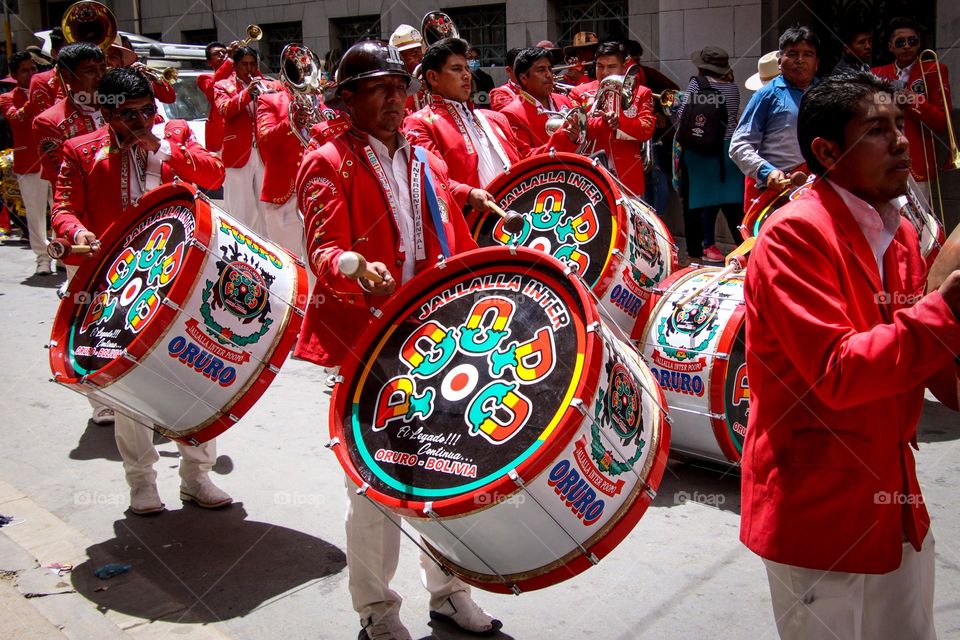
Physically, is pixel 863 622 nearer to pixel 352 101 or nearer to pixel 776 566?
pixel 776 566

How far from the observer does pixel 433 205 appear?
3.53 m

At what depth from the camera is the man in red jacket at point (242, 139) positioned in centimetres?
919

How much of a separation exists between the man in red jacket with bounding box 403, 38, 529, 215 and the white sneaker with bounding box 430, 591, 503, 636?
2.34 meters

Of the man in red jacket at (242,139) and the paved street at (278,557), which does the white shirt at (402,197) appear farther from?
the man in red jacket at (242,139)

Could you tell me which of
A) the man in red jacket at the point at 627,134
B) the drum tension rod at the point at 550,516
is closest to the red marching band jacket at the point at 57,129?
the man in red jacket at the point at 627,134

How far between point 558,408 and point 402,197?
116 centimetres

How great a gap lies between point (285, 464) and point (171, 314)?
5.91 ft

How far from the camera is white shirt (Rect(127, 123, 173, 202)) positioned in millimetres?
4785

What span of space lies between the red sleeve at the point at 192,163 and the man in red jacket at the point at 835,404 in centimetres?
345

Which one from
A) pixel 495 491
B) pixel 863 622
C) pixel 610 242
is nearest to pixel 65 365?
pixel 495 491

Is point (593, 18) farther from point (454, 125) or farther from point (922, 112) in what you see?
point (454, 125)

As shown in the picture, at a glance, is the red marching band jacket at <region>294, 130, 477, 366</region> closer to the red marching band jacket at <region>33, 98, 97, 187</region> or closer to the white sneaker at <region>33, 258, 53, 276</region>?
the red marching band jacket at <region>33, 98, 97, 187</region>

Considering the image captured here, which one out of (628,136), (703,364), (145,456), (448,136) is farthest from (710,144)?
(145,456)

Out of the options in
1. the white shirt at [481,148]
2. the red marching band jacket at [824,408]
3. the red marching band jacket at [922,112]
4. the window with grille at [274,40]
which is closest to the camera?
the red marching band jacket at [824,408]
